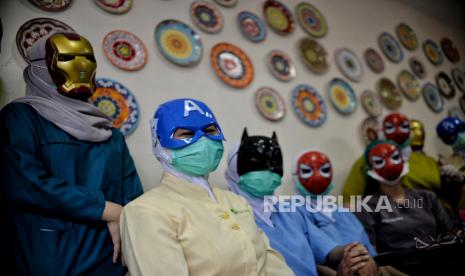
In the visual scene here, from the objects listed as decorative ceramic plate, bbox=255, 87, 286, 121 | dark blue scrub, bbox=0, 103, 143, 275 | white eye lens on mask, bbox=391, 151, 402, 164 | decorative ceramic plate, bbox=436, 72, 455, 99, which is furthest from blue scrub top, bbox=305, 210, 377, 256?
decorative ceramic plate, bbox=436, 72, 455, 99

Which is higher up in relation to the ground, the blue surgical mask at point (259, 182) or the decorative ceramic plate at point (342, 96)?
the decorative ceramic plate at point (342, 96)

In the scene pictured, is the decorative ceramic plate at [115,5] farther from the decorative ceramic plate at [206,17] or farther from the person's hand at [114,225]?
the person's hand at [114,225]

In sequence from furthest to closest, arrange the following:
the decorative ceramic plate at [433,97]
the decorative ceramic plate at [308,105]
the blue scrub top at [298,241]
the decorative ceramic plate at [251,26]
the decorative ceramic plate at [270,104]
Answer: the decorative ceramic plate at [433,97] < the decorative ceramic plate at [308,105] < the decorative ceramic plate at [251,26] < the decorative ceramic plate at [270,104] < the blue scrub top at [298,241]

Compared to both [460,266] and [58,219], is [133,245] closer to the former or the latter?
[58,219]

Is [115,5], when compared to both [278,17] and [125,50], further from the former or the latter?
[278,17]

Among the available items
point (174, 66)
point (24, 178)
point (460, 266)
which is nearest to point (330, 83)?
point (174, 66)

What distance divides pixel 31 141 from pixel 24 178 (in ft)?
0.53

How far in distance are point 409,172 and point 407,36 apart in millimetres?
2260

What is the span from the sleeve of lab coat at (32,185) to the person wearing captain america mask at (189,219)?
0.20 m

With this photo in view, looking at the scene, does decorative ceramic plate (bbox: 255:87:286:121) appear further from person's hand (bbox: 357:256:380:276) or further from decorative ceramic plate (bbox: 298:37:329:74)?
person's hand (bbox: 357:256:380:276)

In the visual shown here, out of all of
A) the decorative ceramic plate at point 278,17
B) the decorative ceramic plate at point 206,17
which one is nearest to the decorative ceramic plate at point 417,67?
the decorative ceramic plate at point 278,17

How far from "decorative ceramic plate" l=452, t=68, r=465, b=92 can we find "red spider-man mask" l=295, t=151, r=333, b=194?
3632 millimetres

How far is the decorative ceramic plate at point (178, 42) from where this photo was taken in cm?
261

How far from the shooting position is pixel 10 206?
1.47 metres
